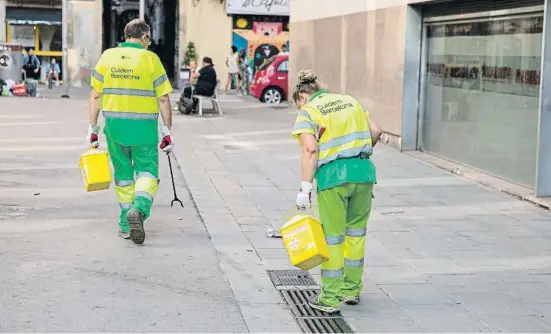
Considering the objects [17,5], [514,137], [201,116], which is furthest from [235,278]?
[17,5]

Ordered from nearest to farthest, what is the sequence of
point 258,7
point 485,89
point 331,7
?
point 485,89, point 331,7, point 258,7

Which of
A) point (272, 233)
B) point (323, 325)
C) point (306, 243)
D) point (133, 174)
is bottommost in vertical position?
point (323, 325)

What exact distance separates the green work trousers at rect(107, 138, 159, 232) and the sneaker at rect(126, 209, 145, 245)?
135 mm

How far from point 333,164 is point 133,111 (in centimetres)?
261

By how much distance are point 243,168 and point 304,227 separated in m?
7.24

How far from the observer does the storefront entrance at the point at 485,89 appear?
11.4m

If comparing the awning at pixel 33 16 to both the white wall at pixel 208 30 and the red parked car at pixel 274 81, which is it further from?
the red parked car at pixel 274 81

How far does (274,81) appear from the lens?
1070 inches

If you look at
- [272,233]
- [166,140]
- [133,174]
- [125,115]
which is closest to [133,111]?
[125,115]

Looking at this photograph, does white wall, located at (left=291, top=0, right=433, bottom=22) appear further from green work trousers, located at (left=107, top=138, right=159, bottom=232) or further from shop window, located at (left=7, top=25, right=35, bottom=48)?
shop window, located at (left=7, top=25, right=35, bottom=48)

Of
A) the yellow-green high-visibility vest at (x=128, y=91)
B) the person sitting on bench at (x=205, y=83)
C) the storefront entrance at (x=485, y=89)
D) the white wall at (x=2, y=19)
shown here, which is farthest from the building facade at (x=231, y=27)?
the yellow-green high-visibility vest at (x=128, y=91)

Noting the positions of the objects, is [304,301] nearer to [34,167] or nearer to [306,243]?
[306,243]

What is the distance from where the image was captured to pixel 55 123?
63.3 feet

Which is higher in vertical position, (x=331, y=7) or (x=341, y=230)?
(x=331, y=7)
